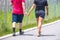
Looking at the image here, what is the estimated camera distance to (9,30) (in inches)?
525

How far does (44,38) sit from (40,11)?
4.19 ft

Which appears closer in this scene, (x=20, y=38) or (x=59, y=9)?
(x=20, y=38)

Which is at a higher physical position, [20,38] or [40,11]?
[40,11]

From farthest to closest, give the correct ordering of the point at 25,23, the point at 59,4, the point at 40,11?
the point at 59,4 → the point at 25,23 → the point at 40,11

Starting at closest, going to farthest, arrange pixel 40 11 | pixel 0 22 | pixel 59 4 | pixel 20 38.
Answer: pixel 20 38 < pixel 40 11 < pixel 0 22 < pixel 59 4

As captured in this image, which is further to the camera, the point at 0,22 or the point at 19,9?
the point at 0,22

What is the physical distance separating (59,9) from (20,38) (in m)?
14.9

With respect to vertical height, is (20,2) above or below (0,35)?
above

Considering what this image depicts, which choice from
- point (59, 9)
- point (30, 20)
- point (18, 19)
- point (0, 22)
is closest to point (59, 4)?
point (59, 9)

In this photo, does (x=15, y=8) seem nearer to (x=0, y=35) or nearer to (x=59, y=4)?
(x=0, y=35)

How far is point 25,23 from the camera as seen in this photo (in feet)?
52.8

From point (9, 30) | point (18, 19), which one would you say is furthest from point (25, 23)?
point (18, 19)

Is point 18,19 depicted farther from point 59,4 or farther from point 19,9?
point 59,4

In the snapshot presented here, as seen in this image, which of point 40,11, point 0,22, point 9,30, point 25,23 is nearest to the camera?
point 40,11
